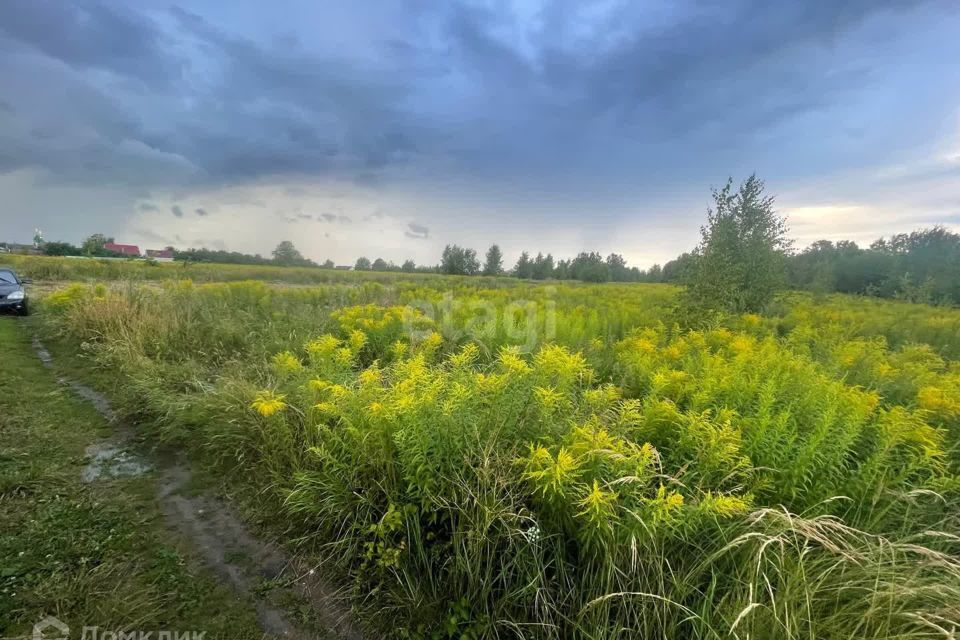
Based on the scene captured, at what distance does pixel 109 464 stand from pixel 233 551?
1.67 metres

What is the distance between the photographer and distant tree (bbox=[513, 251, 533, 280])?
50.5 metres

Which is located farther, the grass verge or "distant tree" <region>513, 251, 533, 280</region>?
"distant tree" <region>513, 251, 533, 280</region>

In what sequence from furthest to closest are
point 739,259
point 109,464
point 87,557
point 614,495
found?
1. point 739,259
2. point 109,464
3. point 87,557
4. point 614,495

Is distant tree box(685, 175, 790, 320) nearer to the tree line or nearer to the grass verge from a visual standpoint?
the tree line

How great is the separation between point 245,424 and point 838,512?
13.1 ft

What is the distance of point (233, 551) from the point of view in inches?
84.8

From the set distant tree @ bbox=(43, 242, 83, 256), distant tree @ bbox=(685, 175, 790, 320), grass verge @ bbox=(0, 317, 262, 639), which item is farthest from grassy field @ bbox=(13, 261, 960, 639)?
distant tree @ bbox=(43, 242, 83, 256)

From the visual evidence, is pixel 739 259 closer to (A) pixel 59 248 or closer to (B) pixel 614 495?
(B) pixel 614 495

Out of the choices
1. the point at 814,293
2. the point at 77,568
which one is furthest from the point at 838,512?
the point at 814,293

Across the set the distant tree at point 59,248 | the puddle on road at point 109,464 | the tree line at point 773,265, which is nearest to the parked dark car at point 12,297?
the puddle on road at point 109,464

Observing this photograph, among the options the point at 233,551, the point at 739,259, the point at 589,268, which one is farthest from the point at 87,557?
the point at 589,268

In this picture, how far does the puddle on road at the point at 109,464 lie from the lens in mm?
2748

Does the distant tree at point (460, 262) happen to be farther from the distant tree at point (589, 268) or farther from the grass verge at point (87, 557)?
the grass verge at point (87, 557)

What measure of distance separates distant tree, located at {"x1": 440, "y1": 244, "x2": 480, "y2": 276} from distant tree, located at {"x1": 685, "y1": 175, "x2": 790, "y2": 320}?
38.1 metres
